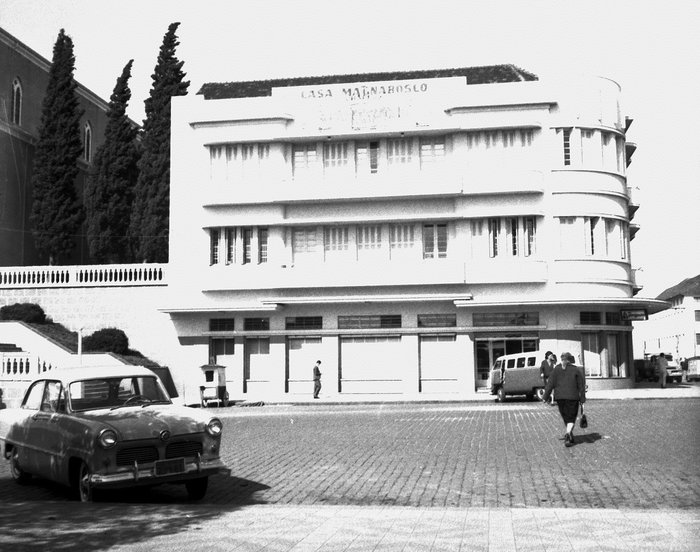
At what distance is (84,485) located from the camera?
1116cm

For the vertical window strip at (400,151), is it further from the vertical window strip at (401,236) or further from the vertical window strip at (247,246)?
the vertical window strip at (247,246)

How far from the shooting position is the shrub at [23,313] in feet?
131

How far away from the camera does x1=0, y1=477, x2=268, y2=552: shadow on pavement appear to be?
884cm

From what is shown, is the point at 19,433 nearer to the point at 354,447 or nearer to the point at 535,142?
the point at 354,447

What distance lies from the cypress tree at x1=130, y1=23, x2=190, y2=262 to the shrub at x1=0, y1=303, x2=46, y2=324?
5661 mm

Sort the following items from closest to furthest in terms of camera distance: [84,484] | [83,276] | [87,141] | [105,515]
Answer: [105,515]
[84,484]
[83,276]
[87,141]

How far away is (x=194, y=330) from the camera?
42.2 m

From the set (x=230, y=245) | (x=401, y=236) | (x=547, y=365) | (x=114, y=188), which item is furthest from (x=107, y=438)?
(x=114, y=188)

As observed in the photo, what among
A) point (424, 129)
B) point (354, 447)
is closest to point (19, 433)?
point (354, 447)

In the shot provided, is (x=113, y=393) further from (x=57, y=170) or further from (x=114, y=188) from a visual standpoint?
(x=57, y=170)

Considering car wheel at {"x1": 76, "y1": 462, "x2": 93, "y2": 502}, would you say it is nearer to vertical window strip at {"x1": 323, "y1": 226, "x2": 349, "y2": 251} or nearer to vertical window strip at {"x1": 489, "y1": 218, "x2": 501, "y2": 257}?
vertical window strip at {"x1": 323, "y1": 226, "x2": 349, "y2": 251}

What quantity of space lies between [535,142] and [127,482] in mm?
32812

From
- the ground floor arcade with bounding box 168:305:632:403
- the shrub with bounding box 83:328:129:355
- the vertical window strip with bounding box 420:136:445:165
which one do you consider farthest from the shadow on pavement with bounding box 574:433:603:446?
the shrub with bounding box 83:328:129:355

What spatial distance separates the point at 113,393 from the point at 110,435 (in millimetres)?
1690
